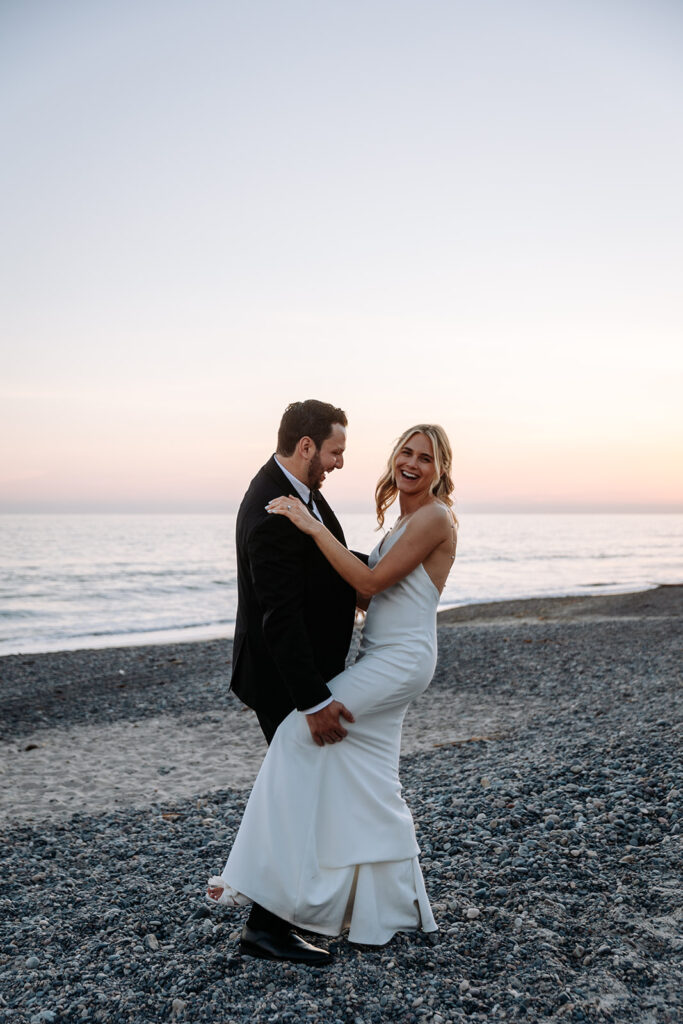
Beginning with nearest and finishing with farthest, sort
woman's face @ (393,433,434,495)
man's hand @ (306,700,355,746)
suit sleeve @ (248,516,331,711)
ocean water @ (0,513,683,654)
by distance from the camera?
suit sleeve @ (248,516,331,711), man's hand @ (306,700,355,746), woman's face @ (393,433,434,495), ocean water @ (0,513,683,654)

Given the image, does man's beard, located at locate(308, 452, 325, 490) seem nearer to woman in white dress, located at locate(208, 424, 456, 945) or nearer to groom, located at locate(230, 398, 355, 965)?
groom, located at locate(230, 398, 355, 965)

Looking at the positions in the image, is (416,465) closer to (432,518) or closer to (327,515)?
(432,518)

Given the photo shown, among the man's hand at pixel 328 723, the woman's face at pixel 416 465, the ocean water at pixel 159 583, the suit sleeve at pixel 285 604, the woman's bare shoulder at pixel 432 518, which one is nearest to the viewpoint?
the suit sleeve at pixel 285 604

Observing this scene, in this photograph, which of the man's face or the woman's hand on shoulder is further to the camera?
the man's face

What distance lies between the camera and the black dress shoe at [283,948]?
3588 mm

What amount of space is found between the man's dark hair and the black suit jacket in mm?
211

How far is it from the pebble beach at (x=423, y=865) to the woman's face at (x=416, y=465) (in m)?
2.38

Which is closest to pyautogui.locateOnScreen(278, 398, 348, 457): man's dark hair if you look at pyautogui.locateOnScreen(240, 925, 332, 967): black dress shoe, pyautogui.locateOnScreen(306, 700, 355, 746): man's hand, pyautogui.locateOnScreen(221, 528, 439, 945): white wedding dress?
pyautogui.locateOnScreen(221, 528, 439, 945): white wedding dress

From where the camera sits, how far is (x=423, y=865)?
4.91 meters

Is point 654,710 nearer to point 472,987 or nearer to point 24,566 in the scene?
point 472,987

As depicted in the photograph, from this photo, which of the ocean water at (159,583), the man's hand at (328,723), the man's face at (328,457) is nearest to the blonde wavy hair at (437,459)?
the man's face at (328,457)

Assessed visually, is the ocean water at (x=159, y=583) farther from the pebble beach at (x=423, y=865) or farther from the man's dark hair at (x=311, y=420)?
the man's dark hair at (x=311, y=420)

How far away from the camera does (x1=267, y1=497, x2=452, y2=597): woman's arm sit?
341 centimetres

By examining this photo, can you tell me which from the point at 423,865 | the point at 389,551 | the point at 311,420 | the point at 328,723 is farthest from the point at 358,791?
the point at 311,420
